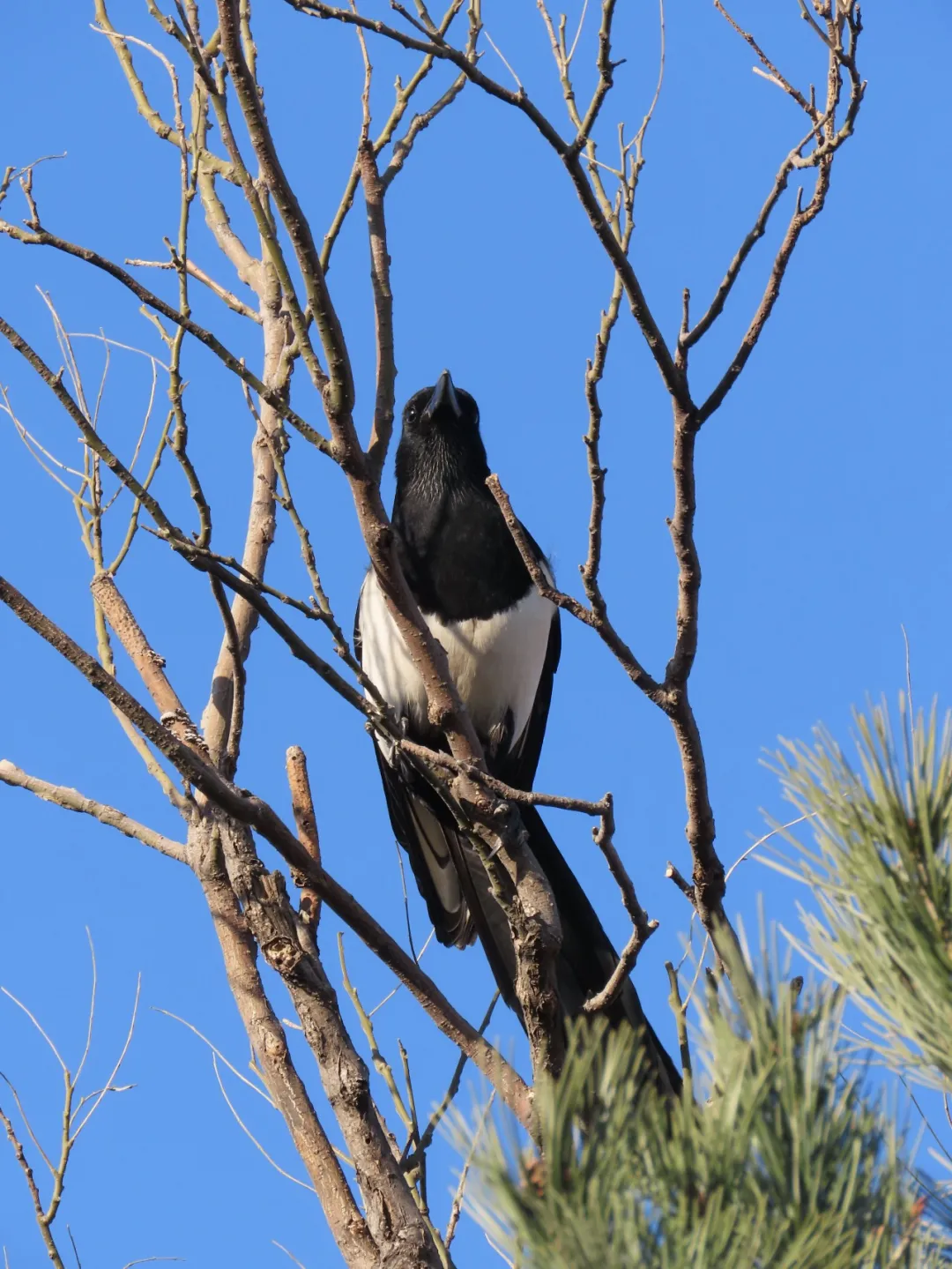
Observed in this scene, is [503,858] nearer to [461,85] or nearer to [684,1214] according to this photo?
[684,1214]

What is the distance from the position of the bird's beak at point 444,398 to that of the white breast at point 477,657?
54cm

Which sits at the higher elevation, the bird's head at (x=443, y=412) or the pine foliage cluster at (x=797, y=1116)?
the bird's head at (x=443, y=412)

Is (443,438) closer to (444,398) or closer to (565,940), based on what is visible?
(444,398)

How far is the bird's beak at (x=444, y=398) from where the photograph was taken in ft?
13.1

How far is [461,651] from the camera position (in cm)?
361

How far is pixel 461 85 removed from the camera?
3309mm

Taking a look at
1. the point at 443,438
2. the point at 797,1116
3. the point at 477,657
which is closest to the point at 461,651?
the point at 477,657

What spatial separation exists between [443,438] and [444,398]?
128 millimetres

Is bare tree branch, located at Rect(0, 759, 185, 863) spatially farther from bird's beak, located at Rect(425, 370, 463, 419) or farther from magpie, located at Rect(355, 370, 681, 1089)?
bird's beak, located at Rect(425, 370, 463, 419)

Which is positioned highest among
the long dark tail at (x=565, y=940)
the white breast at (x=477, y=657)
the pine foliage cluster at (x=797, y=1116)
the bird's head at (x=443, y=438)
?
the bird's head at (x=443, y=438)

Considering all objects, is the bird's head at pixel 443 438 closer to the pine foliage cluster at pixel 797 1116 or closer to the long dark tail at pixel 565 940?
the long dark tail at pixel 565 940

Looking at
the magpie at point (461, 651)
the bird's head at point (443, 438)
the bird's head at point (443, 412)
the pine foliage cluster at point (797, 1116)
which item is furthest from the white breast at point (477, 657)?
the pine foliage cluster at point (797, 1116)

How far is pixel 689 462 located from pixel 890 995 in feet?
2.63

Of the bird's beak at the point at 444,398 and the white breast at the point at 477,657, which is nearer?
the white breast at the point at 477,657
